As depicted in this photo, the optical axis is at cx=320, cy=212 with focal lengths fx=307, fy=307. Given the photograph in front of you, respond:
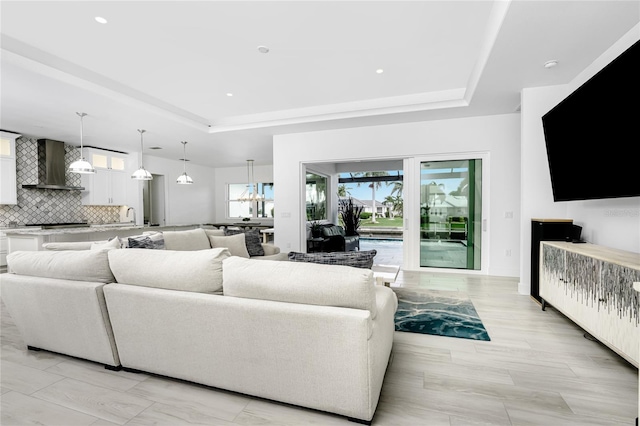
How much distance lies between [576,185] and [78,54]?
5.18 metres

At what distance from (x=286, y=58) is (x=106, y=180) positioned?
19.5 ft

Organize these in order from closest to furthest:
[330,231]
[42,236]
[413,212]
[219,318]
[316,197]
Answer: [219,318], [42,236], [413,212], [330,231], [316,197]

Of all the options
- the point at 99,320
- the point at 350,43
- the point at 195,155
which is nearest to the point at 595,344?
the point at 350,43

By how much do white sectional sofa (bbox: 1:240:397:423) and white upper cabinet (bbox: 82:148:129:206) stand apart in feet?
17.3

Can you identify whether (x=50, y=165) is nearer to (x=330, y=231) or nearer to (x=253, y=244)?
(x=253, y=244)

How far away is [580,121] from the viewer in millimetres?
2756

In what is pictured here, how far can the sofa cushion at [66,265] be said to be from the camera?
2088 millimetres

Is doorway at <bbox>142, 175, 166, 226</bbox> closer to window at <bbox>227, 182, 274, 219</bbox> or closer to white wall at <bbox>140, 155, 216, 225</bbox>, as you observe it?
white wall at <bbox>140, 155, 216, 225</bbox>

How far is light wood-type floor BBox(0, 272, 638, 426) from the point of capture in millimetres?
1633

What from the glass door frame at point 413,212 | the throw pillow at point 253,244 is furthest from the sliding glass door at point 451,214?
the throw pillow at point 253,244

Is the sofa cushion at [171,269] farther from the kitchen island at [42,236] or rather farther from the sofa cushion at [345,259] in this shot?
the kitchen island at [42,236]

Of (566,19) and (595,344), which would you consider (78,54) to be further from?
(595,344)

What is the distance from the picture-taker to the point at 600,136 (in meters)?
2.52

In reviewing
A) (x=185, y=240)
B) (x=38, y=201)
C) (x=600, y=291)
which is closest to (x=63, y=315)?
(x=185, y=240)
